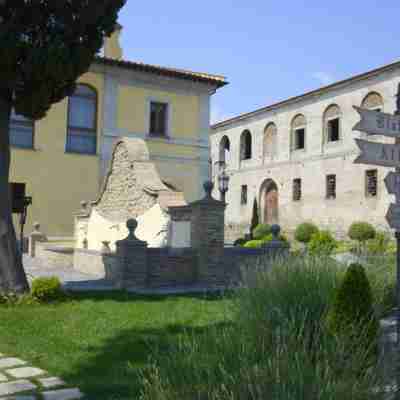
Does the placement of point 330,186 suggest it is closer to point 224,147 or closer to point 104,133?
point 224,147

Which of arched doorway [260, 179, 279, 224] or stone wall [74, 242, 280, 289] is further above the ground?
arched doorway [260, 179, 279, 224]

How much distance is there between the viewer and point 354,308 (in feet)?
13.1

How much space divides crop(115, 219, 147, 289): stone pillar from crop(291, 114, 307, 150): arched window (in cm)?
2261

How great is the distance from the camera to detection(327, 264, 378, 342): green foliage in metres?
3.89

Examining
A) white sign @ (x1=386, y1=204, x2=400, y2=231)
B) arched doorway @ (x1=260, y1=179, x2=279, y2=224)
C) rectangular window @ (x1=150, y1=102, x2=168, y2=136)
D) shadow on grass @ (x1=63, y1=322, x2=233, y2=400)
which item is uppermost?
rectangular window @ (x1=150, y1=102, x2=168, y2=136)

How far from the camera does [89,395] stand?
4020 millimetres

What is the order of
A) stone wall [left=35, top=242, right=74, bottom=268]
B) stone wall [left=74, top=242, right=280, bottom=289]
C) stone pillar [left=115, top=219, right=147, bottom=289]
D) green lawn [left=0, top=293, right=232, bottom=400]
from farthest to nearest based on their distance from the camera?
1. stone wall [left=35, top=242, right=74, bottom=268]
2. stone wall [left=74, top=242, right=280, bottom=289]
3. stone pillar [left=115, top=219, right=147, bottom=289]
4. green lawn [left=0, top=293, right=232, bottom=400]

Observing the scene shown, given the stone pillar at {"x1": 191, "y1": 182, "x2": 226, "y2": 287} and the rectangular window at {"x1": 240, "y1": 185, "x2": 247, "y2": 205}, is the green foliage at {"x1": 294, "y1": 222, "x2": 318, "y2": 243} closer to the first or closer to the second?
the rectangular window at {"x1": 240, "y1": 185, "x2": 247, "y2": 205}

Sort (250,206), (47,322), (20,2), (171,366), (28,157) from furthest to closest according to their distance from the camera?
(250,206), (28,157), (20,2), (47,322), (171,366)

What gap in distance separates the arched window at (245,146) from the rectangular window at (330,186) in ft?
26.3

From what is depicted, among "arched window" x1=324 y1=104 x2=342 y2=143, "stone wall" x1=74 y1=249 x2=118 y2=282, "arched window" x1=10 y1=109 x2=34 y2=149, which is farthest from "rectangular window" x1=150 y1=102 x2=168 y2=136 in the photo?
"arched window" x1=324 y1=104 x2=342 y2=143

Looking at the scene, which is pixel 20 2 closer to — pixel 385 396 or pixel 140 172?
pixel 140 172

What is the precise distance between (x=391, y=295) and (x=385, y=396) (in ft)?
10.1

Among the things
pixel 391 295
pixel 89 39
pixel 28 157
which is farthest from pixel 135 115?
pixel 391 295
